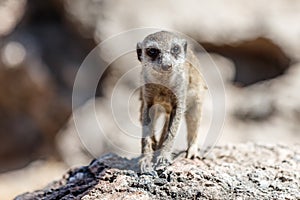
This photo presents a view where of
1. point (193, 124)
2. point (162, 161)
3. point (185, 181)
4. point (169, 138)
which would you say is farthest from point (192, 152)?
point (185, 181)

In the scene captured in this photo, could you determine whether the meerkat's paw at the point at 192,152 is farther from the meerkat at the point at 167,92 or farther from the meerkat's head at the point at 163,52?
the meerkat's head at the point at 163,52

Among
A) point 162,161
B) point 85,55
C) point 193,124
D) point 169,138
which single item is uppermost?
point 85,55

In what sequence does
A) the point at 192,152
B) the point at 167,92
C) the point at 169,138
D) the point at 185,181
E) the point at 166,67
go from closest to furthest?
1. the point at 185,181
2. the point at 166,67
3. the point at 169,138
4. the point at 167,92
5. the point at 192,152

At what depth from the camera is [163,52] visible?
11.1ft

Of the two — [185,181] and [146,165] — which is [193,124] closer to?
[146,165]

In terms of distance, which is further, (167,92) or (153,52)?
(167,92)

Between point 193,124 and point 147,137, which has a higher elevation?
point 193,124

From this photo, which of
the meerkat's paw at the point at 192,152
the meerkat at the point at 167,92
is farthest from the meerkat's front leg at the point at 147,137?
the meerkat's paw at the point at 192,152

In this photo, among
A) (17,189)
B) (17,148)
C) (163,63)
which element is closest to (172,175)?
(163,63)

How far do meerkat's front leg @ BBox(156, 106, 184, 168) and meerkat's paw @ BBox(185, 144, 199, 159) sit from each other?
29 cm

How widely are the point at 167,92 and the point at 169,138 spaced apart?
0.32 meters

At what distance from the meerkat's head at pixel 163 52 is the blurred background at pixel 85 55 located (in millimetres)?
5058

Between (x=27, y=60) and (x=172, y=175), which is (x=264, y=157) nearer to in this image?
(x=172, y=175)

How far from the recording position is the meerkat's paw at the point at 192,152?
12.6ft
